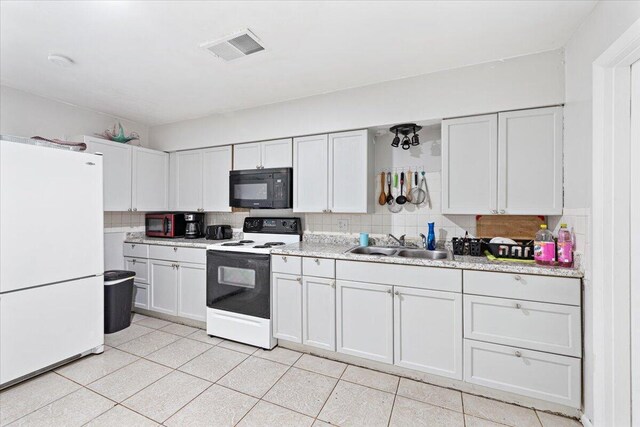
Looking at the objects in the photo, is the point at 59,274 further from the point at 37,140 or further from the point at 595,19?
the point at 595,19

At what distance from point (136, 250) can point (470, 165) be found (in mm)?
3686

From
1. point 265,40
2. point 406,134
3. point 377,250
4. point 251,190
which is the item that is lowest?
point 377,250

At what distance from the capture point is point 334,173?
2.79m

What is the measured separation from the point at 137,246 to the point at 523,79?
4.15 metres

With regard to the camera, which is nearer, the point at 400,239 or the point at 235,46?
the point at 235,46

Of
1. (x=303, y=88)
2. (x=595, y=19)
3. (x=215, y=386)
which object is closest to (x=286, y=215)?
(x=303, y=88)

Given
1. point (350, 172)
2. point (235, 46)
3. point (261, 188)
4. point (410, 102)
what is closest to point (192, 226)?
point (261, 188)

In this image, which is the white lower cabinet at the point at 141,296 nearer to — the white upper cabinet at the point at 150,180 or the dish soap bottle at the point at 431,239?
the white upper cabinet at the point at 150,180

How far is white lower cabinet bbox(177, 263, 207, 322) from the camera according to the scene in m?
3.04

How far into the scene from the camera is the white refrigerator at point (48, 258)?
6.52ft

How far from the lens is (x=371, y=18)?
1730 millimetres

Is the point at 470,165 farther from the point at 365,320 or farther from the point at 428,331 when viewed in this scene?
the point at 365,320

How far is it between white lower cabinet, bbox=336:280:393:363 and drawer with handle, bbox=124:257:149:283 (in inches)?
95.4

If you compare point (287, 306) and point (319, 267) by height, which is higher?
point (319, 267)
